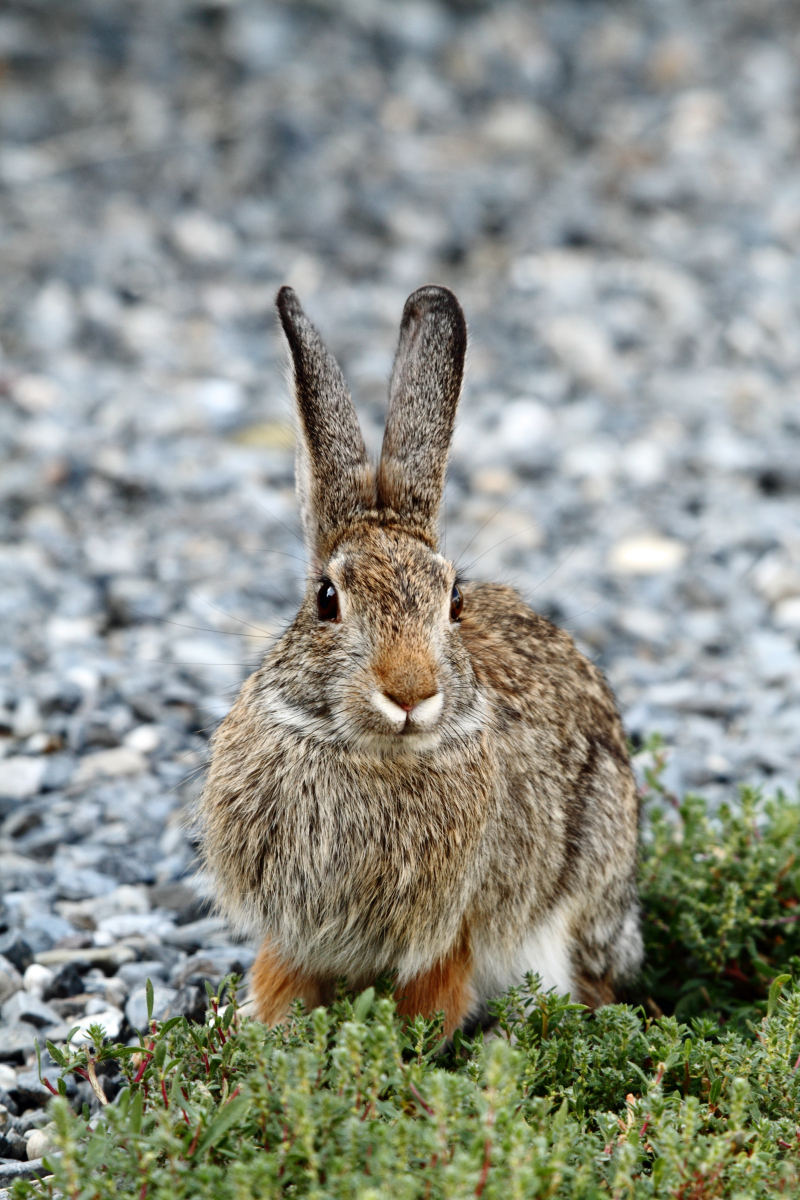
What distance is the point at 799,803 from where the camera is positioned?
18.4 ft

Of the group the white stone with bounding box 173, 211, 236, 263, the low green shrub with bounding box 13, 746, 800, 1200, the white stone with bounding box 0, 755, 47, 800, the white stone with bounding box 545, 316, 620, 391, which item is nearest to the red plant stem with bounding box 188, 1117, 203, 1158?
the low green shrub with bounding box 13, 746, 800, 1200

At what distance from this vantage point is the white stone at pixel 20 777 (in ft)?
20.1

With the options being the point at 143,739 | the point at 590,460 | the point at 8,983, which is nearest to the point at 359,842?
the point at 8,983

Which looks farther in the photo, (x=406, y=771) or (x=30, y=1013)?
(x=30, y=1013)

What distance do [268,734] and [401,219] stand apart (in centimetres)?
844

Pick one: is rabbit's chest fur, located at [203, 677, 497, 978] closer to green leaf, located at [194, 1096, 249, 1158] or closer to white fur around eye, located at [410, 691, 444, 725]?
white fur around eye, located at [410, 691, 444, 725]

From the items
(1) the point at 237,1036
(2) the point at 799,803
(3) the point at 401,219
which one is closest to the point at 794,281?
(3) the point at 401,219

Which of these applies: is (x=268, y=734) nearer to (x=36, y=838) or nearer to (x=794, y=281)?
(x=36, y=838)

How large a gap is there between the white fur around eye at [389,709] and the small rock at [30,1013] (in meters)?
1.82

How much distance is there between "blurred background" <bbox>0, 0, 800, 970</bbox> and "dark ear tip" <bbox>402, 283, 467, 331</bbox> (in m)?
1.99

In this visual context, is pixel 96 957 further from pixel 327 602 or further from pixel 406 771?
pixel 327 602

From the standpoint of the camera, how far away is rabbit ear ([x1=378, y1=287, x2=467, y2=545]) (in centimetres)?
456

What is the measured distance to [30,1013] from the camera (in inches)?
183

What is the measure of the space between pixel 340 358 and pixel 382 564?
651cm
